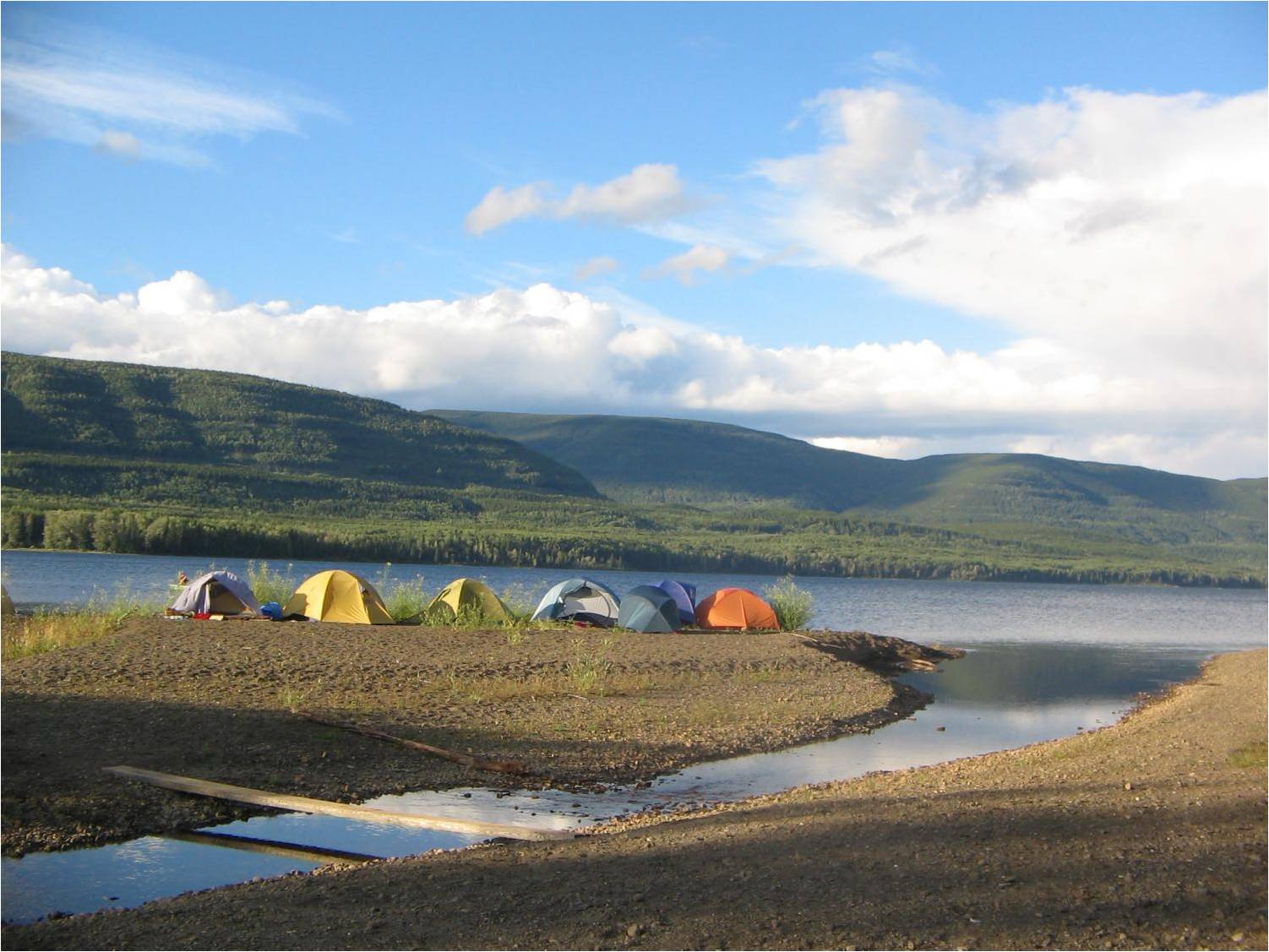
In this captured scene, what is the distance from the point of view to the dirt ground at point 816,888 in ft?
25.2

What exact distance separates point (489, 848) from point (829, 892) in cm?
313

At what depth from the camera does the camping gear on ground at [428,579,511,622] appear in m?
31.3

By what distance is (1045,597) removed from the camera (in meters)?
105

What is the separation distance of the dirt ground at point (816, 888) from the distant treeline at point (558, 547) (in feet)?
128

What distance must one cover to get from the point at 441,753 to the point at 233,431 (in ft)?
489

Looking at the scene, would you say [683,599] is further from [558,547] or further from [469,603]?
[558,547]

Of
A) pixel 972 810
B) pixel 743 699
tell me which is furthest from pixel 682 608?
pixel 972 810

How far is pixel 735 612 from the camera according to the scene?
36.3 metres

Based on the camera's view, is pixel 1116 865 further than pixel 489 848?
No

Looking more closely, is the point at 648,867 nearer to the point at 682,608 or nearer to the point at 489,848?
the point at 489,848

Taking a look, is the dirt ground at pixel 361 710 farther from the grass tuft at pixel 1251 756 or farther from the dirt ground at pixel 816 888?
the grass tuft at pixel 1251 756

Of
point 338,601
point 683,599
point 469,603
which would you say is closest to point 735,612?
point 683,599

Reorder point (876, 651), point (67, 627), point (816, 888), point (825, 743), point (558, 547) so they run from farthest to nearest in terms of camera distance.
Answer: point (558, 547)
point (876, 651)
point (67, 627)
point (825, 743)
point (816, 888)

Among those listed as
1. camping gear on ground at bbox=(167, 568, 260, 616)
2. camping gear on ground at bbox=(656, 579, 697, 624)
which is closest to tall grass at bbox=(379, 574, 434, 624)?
camping gear on ground at bbox=(167, 568, 260, 616)
